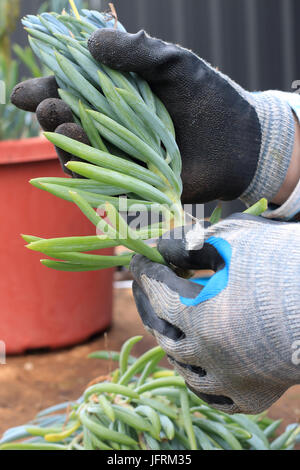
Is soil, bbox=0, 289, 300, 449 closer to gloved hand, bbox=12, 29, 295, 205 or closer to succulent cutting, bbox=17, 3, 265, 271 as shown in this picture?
gloved hand, bbox=12, 29, 295, 205

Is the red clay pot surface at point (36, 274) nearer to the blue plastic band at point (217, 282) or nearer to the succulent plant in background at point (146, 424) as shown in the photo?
the succulent plant in background at point (146, 424)

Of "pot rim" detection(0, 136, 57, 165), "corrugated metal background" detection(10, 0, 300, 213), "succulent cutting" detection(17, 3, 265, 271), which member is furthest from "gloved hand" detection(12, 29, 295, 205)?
"corrugated metal background" detection(10, 0, 300, 213)

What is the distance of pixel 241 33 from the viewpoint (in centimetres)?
360

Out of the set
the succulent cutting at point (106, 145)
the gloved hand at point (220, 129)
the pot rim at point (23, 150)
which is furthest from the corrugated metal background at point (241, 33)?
the succulent cutting at point (106, 145)

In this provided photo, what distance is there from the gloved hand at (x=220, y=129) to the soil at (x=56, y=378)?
1.86 feet

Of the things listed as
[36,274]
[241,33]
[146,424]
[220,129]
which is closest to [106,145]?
[220,129]

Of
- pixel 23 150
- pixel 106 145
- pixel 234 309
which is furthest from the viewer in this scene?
pixel 23 150

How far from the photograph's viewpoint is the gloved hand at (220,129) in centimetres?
86

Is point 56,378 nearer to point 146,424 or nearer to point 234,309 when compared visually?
point 146,424

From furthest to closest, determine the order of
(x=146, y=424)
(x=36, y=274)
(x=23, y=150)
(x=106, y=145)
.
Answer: (x=36, y=274), (x=23, y=150), (x=146, y=424), (x=106, y=145)

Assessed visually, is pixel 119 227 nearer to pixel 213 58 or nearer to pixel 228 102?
pixel 228 102

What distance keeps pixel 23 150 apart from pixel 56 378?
66cm

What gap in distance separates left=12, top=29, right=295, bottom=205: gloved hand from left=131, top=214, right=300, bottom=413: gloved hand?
254 mm
